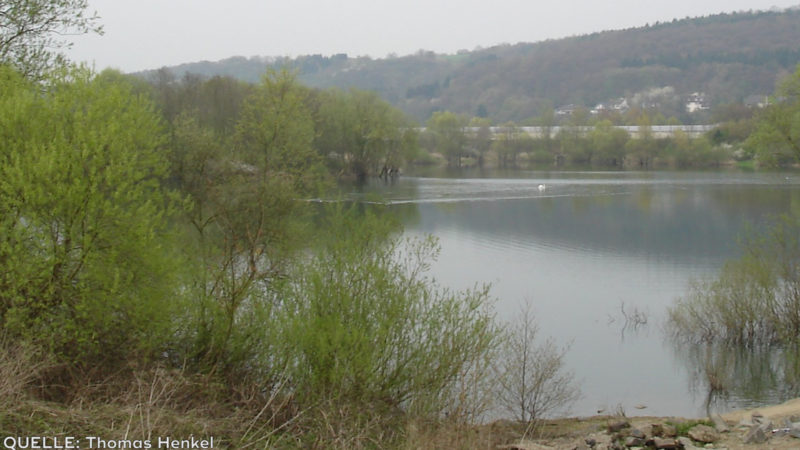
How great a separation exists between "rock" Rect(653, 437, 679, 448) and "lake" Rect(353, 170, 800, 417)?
3035 millimetres

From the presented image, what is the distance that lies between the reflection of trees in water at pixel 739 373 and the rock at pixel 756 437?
3518 mm

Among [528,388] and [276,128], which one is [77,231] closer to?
[276,128]

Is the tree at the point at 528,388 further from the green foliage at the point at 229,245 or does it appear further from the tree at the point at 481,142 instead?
the tree at the point at 481,142

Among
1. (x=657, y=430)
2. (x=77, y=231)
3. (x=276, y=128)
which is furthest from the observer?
(x=276, y=128)

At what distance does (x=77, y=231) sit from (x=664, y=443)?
7.55 meters

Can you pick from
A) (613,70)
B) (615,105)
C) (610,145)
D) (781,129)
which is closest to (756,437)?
(781,129)

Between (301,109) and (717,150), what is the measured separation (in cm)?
6812

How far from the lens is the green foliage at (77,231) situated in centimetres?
802

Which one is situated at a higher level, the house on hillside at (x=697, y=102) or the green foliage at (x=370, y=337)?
the house on hillside at (x=697, y=102)

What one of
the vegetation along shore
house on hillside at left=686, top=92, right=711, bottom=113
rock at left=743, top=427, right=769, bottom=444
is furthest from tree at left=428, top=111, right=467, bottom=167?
rock at left=743, top=427, right=769, bottom=444

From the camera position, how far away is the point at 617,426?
10.6 metres

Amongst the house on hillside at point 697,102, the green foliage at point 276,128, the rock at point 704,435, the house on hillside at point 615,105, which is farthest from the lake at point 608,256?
the house on hillside at point 615,105

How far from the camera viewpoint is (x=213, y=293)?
11.1 meters

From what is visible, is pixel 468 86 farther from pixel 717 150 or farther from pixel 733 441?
pixel 733 441
